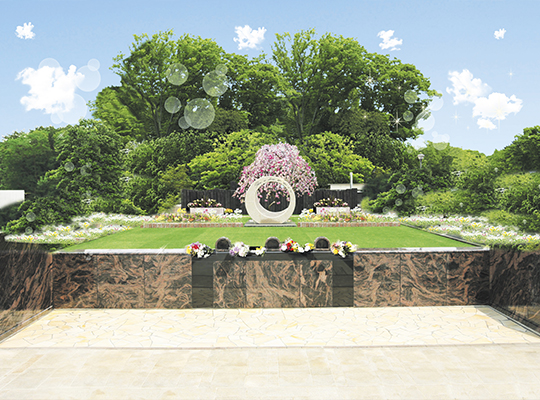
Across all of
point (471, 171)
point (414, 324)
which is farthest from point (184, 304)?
point (471, 171)

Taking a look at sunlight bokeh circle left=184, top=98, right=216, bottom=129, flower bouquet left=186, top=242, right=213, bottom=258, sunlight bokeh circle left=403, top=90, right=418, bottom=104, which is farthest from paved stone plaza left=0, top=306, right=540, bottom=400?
sunlight bokeh circle left=403, top=90, right=418, bottom=104

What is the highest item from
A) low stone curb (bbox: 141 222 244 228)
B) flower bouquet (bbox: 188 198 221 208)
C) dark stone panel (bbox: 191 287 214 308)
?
flower bouquet (bbox: 188 198 221 208)

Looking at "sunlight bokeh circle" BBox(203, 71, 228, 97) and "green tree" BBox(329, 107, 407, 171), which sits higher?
"sunlight bokeh circle" BBox(203, 71, 228, 97)

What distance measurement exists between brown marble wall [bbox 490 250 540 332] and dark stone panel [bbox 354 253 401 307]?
145cm

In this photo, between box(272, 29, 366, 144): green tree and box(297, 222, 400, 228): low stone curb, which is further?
box(272, 29, 366, 144): green tree

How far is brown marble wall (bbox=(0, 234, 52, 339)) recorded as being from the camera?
500cm

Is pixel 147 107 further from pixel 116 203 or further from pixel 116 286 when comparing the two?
pixel 116 286

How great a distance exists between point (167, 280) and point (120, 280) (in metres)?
0.74

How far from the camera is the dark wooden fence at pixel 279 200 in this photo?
23328 millimetres

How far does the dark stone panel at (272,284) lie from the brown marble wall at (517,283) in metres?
3.03

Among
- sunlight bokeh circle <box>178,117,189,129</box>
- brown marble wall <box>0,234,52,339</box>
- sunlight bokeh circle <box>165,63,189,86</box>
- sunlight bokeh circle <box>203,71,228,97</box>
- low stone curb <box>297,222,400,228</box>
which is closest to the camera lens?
brown marble wall <box>0,234,52,339</box>

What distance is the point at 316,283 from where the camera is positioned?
19.9 ft

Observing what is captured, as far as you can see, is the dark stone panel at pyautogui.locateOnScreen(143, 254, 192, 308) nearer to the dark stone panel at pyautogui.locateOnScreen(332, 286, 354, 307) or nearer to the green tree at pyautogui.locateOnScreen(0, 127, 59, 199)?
the dark stone panel at pyautogui.locateOnScreen(332, 286, 354, 307)

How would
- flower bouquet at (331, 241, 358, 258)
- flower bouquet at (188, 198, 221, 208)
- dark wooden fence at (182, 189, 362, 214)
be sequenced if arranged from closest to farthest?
flower bouquet at (331, 241, 358, 258), flower bouquet at (188, 198, 221, 208), dark wooden fence at (182, 189, 362, 214)
